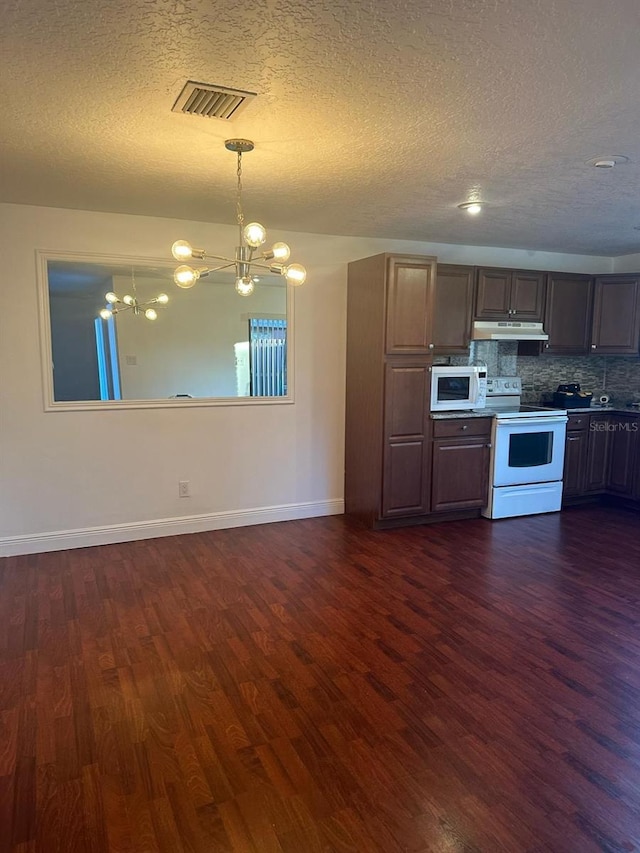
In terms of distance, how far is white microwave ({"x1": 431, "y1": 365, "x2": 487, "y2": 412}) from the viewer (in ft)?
15.3

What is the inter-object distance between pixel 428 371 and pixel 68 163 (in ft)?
9.59

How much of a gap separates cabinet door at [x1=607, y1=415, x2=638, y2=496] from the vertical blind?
10.7 feet

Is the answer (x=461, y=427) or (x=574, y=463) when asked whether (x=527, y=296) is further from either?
(x=574, y=463)

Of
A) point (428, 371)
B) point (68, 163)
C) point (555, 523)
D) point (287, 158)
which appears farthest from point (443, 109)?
point (555, 523)

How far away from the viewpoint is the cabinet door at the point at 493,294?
4898mm

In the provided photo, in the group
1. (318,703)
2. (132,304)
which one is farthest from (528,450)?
(132,304)

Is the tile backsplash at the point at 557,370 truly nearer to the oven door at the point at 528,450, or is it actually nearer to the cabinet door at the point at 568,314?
the cabinet door at the point at 568,314

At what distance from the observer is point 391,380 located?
14.3ft

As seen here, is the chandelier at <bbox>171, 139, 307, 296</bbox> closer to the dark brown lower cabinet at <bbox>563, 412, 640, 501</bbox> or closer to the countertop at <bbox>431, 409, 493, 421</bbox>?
the countertop at <bbox>431, 409, 493, 421</bbox>

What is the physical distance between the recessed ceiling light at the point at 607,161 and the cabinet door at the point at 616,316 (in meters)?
2.79

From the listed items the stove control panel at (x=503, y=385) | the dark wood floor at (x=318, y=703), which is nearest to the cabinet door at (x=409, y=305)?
the stove control panel at (x=503, y=385)

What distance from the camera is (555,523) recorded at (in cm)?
482

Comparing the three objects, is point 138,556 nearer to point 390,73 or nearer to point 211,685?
point 211,685

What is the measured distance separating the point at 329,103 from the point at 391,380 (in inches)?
96.6
